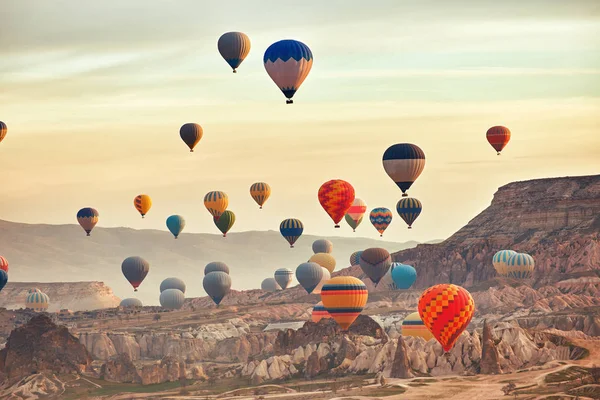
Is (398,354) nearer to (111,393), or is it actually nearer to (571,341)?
(571,341)

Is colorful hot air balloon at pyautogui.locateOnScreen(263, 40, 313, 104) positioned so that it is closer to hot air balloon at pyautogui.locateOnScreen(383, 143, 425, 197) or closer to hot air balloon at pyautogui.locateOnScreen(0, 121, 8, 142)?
hot air balloon at pyautogui.locateOnScreen(383, 143, 425, 197)

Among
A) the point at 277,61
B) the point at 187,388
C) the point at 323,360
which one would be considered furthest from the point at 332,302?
the point at 277,61

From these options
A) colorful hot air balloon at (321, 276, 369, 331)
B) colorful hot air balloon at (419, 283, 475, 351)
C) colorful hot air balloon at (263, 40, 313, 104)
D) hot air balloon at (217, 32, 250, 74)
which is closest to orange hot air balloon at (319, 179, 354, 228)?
colorful hot air balloon at (321, 276, 369, 331)

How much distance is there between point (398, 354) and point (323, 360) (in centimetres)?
1162

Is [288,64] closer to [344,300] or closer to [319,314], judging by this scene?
[344,300]

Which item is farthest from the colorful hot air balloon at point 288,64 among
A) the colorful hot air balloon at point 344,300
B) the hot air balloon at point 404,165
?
the colorful hot air balloon at point 344,300

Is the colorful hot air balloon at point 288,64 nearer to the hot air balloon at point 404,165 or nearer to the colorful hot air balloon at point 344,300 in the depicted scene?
the hot air balloon at point 404,165

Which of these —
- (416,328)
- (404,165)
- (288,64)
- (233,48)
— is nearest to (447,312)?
(416,328)

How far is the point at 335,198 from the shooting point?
196500 millimetres

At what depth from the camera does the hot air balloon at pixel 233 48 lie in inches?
7028

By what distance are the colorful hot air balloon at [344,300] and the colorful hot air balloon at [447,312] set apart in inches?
839

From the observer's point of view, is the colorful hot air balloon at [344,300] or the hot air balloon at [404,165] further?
the hot air balloon at [404,165]

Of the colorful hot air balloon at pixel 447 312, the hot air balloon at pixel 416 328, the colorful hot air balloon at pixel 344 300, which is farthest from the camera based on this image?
the colorful hot air balloon at pixel 344 300

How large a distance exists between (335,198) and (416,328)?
28.1m
